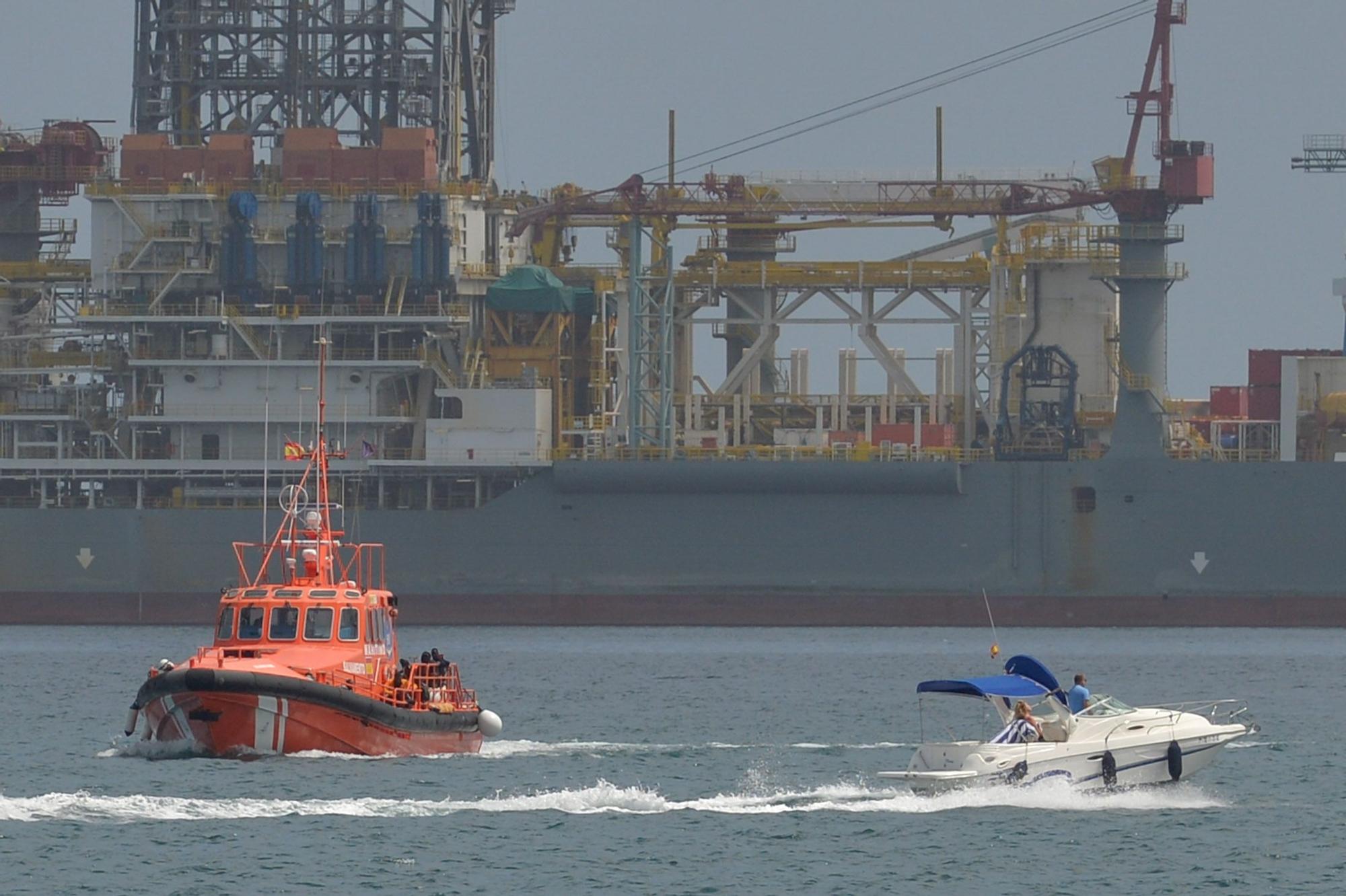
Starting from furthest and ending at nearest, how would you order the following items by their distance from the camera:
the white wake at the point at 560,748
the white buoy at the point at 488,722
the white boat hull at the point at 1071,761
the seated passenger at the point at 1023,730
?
the white buoy at the point at 488,722 < the white wake at the point at 560,748 < the seated passenger at the point at 1023,730 < the white boat hull at the point at 1071,761

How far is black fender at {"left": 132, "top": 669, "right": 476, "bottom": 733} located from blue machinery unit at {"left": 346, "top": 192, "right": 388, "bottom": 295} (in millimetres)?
41686

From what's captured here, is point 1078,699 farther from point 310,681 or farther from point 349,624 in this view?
point 349,624

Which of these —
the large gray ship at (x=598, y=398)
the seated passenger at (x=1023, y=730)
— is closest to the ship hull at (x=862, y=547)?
the large gray ship at (x=598, y=398)

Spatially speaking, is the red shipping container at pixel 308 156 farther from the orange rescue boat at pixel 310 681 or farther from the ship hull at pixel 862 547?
the orange rescue boat at pixel 310 681

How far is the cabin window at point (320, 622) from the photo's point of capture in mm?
39344

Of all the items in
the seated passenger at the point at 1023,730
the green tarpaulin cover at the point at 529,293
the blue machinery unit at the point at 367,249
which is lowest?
the seated passenger at the point at 1023,730

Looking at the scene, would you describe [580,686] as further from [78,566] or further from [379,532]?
[78,566]

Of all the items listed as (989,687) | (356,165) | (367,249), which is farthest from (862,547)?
(989,687)

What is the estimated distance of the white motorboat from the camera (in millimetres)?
35094

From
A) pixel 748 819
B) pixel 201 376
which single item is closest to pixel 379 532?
pixel 201 376

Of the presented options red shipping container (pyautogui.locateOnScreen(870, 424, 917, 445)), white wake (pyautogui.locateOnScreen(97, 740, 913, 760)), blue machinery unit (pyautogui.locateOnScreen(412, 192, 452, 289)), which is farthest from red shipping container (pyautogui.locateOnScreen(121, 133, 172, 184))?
white wake (pyautogui.locateOnScreen(97, 740, 913, 760))

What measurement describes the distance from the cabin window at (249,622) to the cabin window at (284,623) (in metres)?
0.21

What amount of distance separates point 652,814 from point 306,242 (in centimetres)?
4680

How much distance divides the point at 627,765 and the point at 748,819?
6080 millimetres
